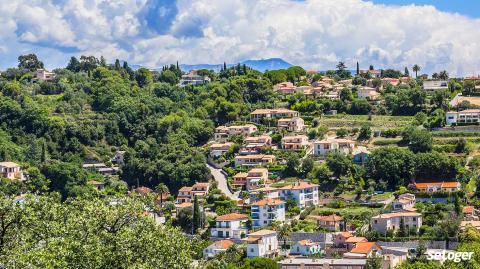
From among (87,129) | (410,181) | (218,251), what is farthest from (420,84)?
(218,251)

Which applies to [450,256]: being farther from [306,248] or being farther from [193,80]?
[193,80]

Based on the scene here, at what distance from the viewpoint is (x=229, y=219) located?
5088 centimetres

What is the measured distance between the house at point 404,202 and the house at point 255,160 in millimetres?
13628

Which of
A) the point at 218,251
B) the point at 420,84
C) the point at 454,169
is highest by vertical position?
the point at 420,84

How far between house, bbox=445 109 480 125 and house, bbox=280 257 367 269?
85.4 ft

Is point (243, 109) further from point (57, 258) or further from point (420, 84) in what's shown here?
point (57, 258)

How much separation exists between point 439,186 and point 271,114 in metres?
23.2

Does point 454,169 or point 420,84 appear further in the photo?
point 420,84

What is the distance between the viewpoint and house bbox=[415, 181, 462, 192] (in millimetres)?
53062

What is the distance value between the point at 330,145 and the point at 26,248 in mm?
47459

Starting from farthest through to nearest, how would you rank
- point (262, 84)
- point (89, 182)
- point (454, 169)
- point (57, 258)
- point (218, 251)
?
point (262, 84), point (89, 182), point (454, 169), point (218, 251), point (57, 258)

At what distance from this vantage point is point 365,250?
4266cm

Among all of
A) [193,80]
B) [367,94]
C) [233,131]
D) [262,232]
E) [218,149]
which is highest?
[193,80]

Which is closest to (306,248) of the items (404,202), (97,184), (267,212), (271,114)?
(267,212)
